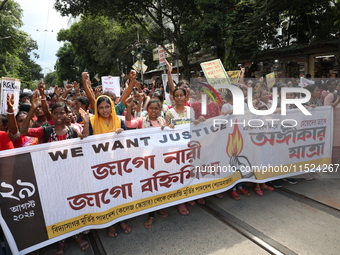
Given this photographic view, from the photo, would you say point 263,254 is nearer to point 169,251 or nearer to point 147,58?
point 169,251

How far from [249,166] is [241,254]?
143cm

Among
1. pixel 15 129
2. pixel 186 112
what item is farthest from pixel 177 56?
pixel 15 129

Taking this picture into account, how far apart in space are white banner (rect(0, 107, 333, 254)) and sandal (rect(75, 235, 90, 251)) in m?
0.15

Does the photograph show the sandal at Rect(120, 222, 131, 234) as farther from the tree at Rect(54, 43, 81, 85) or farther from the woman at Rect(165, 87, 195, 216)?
the tree at Rect(54, 43, 81, 85)

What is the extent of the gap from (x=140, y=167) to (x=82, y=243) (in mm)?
1036

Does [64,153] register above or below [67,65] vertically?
below

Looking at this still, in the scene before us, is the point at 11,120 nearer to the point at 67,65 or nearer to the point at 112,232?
the point at 112,232

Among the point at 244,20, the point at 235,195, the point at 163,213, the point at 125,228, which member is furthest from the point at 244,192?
the point at 244,20

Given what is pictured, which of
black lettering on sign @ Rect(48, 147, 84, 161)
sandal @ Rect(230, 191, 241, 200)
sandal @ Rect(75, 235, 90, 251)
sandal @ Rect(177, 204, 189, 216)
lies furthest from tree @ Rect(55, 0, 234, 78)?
sandal @ Rect(75, 235, 90, 251)

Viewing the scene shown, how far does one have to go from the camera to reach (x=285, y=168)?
388cm

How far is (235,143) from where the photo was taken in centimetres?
356

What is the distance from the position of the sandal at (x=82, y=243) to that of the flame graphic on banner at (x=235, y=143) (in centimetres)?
214

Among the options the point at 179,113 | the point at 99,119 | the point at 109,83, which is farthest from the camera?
the point at 109,83

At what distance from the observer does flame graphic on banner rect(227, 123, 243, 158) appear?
3520 millimetres
